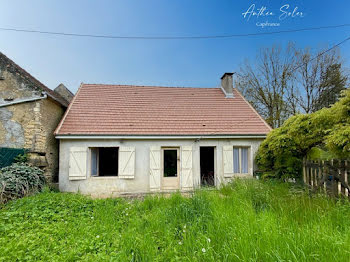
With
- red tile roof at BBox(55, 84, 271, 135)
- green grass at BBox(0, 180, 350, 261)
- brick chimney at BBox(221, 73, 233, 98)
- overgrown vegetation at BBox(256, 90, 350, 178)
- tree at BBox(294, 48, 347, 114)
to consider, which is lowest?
green grass at BBox(0, 180, 350, 261)

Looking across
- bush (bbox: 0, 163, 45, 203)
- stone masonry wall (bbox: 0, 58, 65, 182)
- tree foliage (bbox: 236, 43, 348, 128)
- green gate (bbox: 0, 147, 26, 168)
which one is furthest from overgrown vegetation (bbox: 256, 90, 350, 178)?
tree foliage (bbox: 236, 43, 348, 128)

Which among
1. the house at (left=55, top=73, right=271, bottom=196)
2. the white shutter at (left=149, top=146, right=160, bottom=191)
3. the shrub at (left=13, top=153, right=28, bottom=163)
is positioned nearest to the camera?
the shrub at (left=13, top=153, right=28, bottom=163)

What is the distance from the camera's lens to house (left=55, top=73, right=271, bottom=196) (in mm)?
7355

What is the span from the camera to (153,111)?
9.17m

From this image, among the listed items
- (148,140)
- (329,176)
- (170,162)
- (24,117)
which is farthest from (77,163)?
(329,176)

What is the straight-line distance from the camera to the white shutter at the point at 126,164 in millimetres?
7461

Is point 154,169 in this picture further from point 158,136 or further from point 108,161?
point 108,161

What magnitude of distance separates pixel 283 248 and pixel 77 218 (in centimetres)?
442

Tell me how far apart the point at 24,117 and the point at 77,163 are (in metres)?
2.81

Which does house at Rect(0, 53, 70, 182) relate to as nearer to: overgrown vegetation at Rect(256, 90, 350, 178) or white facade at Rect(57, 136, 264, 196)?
white facade at Rect(57, 136, 264, 196)

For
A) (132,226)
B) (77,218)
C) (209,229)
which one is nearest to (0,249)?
(77,218)

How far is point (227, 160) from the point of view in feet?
26.4

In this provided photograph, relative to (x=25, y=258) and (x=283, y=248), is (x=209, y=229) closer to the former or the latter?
(x=283, y=248)

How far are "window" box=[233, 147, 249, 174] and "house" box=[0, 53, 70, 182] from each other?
8279 millimetres
